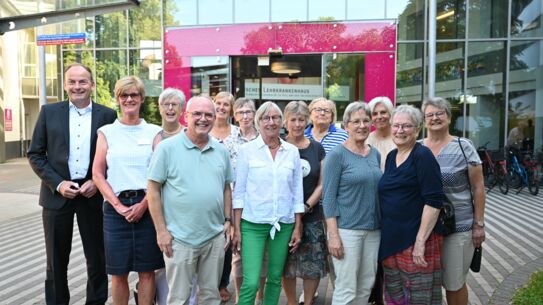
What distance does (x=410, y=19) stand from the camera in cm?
1388

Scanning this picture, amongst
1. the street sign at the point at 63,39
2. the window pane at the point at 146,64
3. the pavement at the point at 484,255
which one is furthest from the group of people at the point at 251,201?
the window pane at the point at 146,64

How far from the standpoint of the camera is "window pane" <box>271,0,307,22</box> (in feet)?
45.2

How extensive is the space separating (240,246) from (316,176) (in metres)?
0.87

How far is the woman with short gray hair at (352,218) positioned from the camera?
331 centimetres

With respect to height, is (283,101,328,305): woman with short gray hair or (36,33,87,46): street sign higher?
(36,33,87,46): street sign

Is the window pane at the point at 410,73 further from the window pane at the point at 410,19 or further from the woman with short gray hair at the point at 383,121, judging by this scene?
the woman with short gray hair at the point at 383,121

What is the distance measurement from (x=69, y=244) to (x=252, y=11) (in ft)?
37.6

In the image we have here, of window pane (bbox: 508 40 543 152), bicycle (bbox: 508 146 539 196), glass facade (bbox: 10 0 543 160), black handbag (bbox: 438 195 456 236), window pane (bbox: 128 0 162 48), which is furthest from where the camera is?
window pane (bbox: 128 0 162 48)

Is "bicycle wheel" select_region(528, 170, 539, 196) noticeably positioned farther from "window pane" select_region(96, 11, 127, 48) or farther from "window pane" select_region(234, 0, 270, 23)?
"window pane" select_region(96, 11, 127, 48)

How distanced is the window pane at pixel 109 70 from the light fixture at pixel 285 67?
7.09 meters

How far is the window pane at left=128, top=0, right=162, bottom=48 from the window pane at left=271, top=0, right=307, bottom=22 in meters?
4.51

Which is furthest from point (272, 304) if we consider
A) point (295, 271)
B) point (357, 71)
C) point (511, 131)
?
point (511, 131)

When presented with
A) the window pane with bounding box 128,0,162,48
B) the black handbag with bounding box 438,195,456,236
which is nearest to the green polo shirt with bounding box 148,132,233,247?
the black handbag with bounding box 438,195,456,236

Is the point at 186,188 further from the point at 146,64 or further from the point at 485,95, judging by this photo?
the point at 146,64
